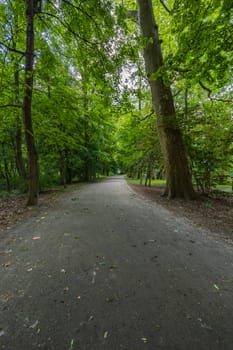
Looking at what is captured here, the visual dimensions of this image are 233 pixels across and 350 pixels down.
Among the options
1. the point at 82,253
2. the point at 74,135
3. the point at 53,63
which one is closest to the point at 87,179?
the point at 74,135

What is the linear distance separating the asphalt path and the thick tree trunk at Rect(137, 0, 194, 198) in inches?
129

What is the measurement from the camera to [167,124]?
6.31 m

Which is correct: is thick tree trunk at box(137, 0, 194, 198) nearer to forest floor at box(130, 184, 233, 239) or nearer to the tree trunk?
forest floor at box(130, 184, 233, 239)

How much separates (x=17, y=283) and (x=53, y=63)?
7.02m

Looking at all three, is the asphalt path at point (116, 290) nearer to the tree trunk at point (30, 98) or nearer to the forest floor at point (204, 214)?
the forest floor at point (204, 214)

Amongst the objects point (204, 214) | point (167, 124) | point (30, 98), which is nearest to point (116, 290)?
point (204, 214)

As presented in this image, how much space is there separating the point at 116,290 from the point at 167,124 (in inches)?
233

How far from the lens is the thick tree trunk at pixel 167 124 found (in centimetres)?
633

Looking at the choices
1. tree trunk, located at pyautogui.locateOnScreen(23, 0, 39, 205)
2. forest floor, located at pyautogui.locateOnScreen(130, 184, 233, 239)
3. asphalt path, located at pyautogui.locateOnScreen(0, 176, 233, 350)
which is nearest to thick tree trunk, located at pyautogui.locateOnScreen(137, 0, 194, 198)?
forest floor, located at pyautogui.locateOnScreen(130, 184, 233, 239)

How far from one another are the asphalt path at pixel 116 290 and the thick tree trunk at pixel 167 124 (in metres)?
3.29

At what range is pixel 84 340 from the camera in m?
1.26

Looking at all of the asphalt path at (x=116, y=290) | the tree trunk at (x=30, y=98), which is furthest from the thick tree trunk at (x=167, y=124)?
the tree trunk at (x=30, y=98)

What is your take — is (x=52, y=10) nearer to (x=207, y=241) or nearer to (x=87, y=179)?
(x=207, y=241)

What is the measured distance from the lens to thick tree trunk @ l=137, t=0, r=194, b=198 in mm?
6332
